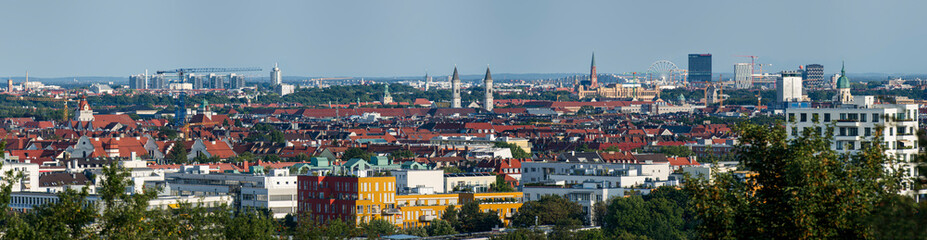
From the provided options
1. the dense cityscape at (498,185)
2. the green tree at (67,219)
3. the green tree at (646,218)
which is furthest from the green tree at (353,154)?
the green tree at (67,219)

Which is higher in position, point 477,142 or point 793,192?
point 793,192

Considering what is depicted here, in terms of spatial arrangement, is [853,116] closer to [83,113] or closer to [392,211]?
[392,211]

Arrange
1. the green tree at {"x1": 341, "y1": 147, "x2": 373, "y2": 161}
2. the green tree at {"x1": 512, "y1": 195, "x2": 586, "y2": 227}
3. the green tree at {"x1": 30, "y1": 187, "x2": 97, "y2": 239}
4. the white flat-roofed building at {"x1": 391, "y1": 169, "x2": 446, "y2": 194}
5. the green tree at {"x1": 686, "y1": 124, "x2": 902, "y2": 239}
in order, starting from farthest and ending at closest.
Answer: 1. the green tree at {"x1": 341, "y1": 147, "x2": 373, "y2": 161}
2. the white flat-roofed building at {"x1": 391, "y1": 169, "x2": 446, "y2": 194}
3. the green tree at {"x1": 512, "y1": 195, "x2": 586, "y2": 227}
4. the green tree at {"x1": 30, "y1": 187, "x2": 97, "y2": 239}
5. the green tree at {"x1": 686, "y1": 124, "x2": 902, "y2": 239}

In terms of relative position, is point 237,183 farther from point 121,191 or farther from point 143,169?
point 121,191

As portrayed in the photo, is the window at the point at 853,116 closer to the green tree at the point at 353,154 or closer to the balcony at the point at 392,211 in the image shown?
the balcony at the point at 392,211

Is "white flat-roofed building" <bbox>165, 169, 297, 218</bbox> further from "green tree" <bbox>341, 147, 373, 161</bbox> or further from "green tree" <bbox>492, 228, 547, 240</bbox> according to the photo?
"green tree" <bbox>341, 147, 373, 161</bbox>

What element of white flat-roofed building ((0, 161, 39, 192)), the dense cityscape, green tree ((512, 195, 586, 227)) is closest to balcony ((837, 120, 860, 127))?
the dense cityscape

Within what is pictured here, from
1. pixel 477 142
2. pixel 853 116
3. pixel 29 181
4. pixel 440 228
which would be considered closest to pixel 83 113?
pixel 477 142
